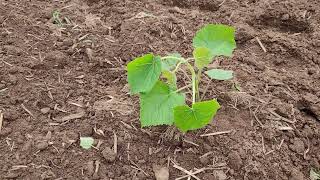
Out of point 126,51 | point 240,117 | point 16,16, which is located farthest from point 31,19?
point 240,117

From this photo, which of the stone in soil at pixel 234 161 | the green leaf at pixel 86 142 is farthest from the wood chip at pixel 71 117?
the stone in soil at pixel 234 161

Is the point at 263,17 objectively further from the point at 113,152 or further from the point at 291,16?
the point at 113,152

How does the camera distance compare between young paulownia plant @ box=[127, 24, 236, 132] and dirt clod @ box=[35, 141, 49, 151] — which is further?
dirt clod @ box=[35, 141, 49, 151]

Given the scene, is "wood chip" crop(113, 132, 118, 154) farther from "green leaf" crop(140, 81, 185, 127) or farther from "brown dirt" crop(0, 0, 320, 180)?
"green leaf" crop(140, 81, 185, 127)

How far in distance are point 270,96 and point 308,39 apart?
0.57 meters

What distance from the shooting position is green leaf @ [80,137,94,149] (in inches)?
75.5

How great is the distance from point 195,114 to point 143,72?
0.27 m

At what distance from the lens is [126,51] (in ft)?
7.93

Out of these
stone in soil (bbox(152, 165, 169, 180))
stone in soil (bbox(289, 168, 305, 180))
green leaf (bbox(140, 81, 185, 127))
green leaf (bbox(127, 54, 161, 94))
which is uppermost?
green leaf (bbox(127, 54, 161, 94))

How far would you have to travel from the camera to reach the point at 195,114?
1.74 meters

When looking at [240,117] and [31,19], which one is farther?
[31,19]

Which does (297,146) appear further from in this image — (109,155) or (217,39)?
(109,155)

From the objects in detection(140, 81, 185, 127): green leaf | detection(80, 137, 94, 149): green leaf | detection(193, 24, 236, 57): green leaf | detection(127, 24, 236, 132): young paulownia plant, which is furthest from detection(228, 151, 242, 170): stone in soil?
detection(80, 137, 94, 149): green leaf

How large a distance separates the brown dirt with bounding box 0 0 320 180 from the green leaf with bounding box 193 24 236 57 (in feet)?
0.96
